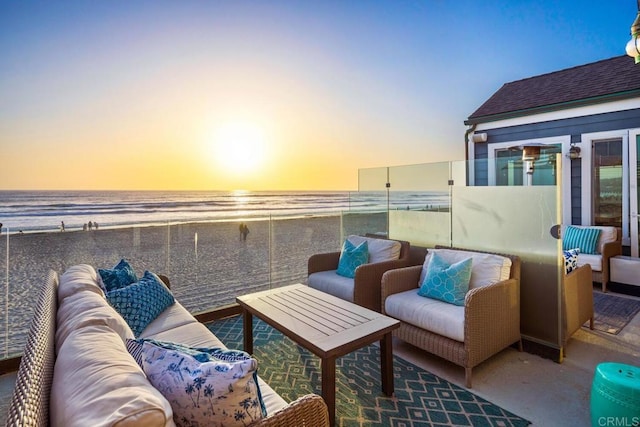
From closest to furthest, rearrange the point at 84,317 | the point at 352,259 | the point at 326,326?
1. the point at 84,317
2. the point at 326,326
3. the point at 352,259

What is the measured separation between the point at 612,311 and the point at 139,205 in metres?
16.1

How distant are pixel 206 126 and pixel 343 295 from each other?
6042mm

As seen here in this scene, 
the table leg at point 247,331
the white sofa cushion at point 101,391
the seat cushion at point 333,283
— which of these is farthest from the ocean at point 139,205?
the white sofa cushion at point 101,391

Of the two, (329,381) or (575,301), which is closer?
(329,381)

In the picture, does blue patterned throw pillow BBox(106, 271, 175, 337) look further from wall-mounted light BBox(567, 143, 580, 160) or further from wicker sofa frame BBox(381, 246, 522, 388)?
wall-mounted light BBox(567, 143, 580, 160)

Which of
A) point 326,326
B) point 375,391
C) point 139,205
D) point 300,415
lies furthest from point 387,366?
point 139,205

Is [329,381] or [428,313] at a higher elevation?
[428,313]

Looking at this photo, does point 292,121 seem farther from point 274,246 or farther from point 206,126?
point 274,246

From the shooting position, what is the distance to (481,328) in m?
2.35

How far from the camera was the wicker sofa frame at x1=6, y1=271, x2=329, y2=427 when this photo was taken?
2.45ft

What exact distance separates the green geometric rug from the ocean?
268cm

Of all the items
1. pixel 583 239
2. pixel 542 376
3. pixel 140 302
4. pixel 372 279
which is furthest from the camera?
pixel 583 239

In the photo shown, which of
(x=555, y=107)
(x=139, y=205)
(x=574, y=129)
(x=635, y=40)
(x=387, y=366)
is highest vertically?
(x=555, y=107)

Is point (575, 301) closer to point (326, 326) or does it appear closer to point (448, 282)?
point (448, 282)
